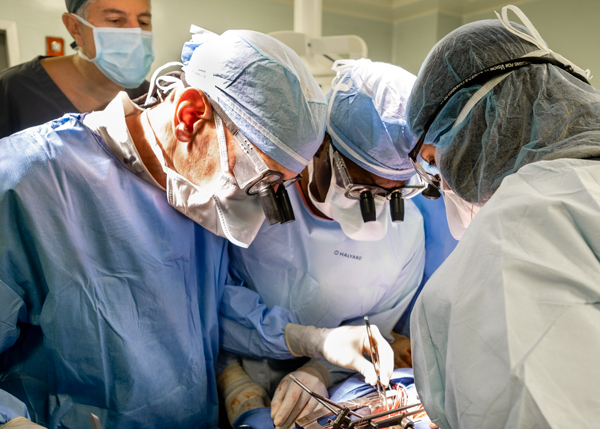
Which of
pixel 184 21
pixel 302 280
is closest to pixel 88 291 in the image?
pixel 302 280

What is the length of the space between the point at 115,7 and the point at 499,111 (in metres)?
1.85

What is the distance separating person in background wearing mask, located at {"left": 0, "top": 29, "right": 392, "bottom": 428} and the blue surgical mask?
0.79 meters

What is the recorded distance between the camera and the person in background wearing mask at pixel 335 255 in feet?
5.42

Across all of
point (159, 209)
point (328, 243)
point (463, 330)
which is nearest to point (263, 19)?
point (328, 243)

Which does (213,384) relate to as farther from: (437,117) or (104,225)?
(437,117)

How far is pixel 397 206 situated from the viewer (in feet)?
6.00

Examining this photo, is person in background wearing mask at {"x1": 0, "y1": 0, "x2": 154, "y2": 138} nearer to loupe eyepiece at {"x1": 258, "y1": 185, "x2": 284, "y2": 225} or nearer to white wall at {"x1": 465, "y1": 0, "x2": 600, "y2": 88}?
loupe eyepiece at {"x1": 258, "y1": 185, "x2": 284, "y2": 225}

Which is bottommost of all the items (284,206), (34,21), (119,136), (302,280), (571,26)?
(302,280)

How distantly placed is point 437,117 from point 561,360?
70cm

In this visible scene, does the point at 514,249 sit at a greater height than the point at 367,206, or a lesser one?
greater

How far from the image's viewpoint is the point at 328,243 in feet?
6.19

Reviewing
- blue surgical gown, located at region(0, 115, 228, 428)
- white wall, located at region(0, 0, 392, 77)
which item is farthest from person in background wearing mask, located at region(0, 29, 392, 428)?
white wall, located at region(0, 0, 392, 77)

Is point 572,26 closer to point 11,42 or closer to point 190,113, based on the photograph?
point 190,113

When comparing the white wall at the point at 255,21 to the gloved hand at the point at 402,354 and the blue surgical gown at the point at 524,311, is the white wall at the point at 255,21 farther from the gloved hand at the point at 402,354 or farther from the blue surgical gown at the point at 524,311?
the blue surgical gown at the point at 524,311
